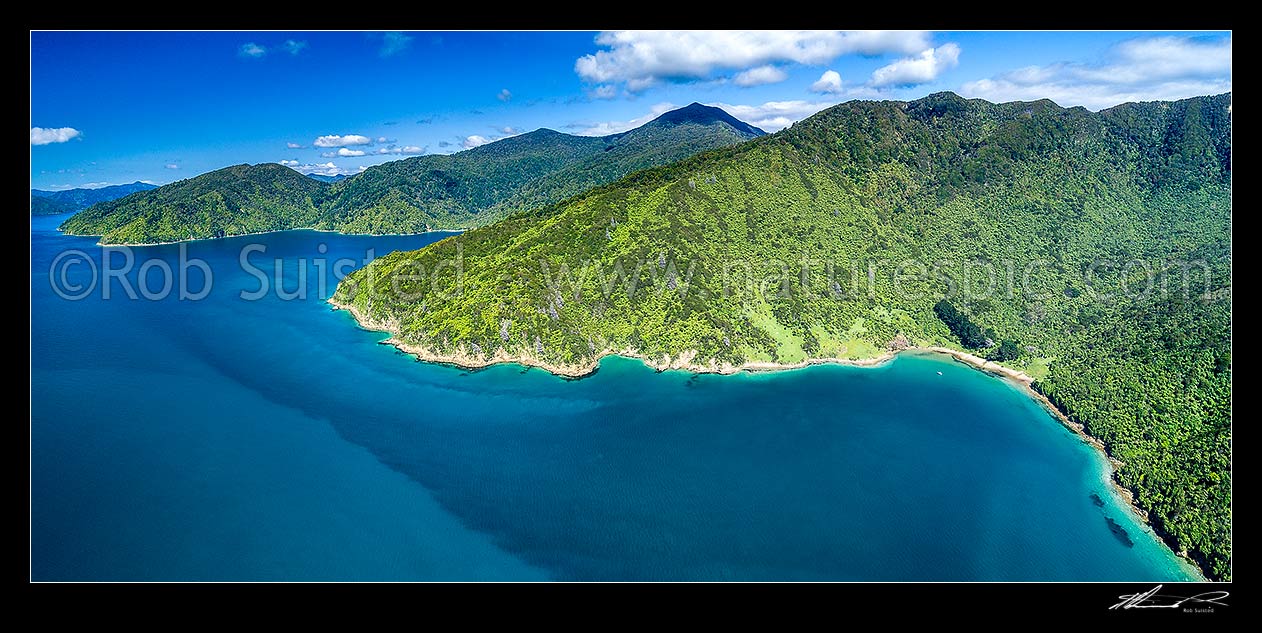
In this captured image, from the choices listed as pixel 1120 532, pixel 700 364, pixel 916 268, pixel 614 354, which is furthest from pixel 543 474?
pixel 916 268

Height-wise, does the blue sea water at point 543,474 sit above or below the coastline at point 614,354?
below

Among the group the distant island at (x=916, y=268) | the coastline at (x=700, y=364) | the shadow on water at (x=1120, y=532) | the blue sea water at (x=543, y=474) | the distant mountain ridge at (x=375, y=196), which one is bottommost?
the shadow on water at (x=1120, y=532)

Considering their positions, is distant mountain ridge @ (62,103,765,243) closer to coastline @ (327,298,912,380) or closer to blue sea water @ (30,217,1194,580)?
coastline @ (327,298,912,380)

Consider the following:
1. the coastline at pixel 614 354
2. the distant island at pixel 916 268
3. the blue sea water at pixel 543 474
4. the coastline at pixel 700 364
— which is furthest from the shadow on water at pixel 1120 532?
the coastline at pixel 614 354
